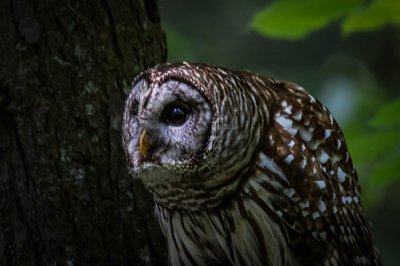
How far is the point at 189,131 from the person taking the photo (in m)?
3.56

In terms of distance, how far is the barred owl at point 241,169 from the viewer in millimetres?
3572

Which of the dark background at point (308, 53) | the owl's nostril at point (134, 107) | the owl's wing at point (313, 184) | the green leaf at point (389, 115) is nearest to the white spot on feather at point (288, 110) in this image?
the owl's wing at point (313, 184)

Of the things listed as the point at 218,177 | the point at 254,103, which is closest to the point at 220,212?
the point at 218,177

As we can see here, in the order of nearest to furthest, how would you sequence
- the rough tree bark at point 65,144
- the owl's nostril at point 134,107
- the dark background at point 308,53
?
the owl's nostril at point 134,107 → the rough tree bark at point 65,144 → the dark background at point 308,53

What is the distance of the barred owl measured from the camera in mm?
3572

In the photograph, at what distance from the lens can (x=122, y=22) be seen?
399cm

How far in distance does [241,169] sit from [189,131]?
0.34 meters

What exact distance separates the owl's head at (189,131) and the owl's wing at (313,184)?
17 cm

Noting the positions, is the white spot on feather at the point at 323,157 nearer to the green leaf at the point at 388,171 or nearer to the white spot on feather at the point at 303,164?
the white spot on feather at the point at 303,164

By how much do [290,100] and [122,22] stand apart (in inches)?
33.5

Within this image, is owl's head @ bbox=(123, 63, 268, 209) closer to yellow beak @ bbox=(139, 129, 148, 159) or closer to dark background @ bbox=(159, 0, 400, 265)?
yellow beak @ bbox=(139, 129, 148, 159)

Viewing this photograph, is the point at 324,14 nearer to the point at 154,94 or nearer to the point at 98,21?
the point at 154,94

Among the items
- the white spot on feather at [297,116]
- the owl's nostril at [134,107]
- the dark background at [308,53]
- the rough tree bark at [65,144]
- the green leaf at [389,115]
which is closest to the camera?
the green leaf at [389,115]

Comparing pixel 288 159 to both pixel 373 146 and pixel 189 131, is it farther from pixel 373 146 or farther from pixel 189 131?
pixel 189 131
